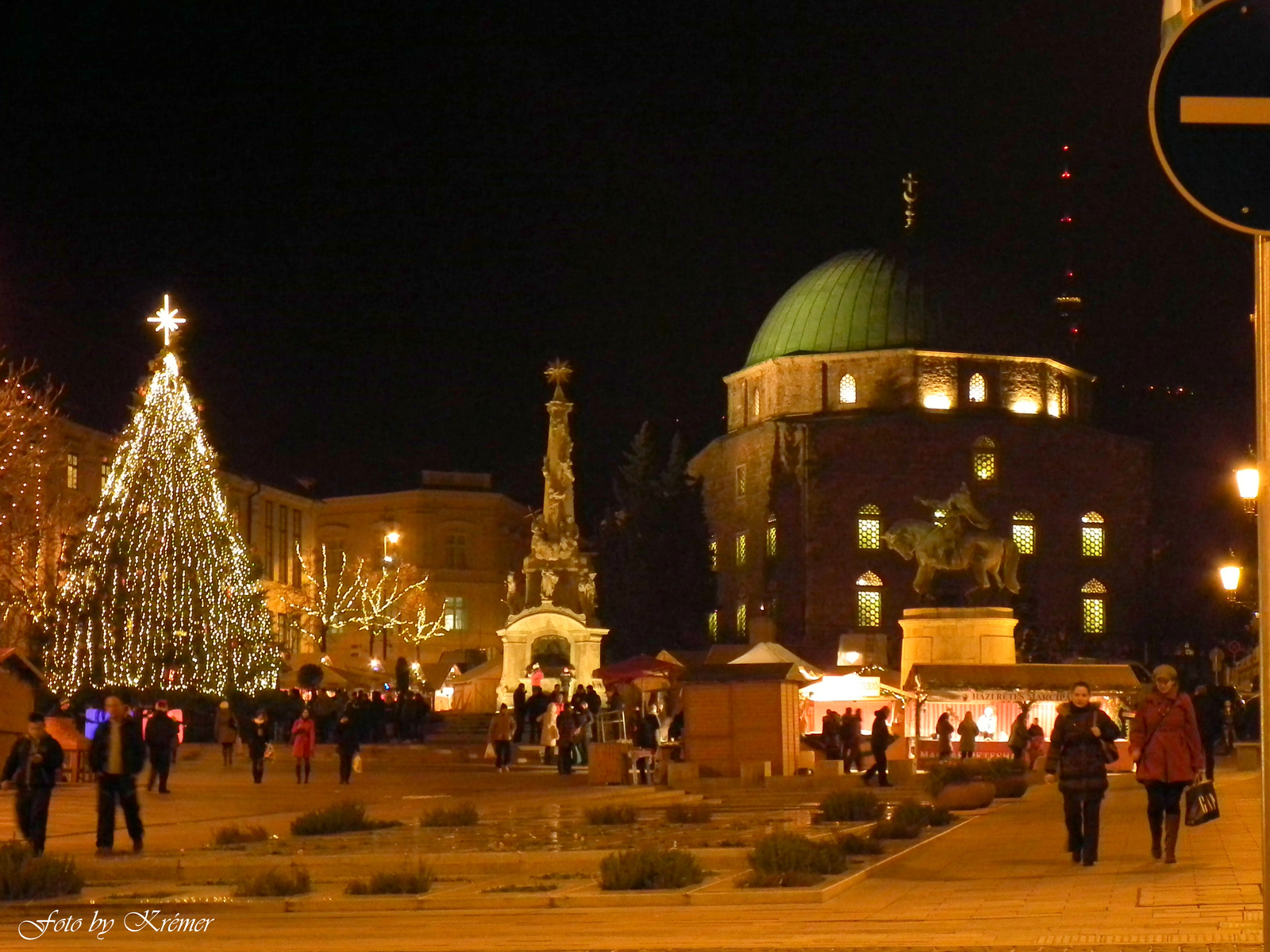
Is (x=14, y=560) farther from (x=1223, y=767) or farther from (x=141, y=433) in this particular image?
(x=1223, y=767)

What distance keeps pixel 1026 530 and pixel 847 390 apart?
339 inches

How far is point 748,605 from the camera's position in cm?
8150

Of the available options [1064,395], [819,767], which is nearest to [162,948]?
[819,767]

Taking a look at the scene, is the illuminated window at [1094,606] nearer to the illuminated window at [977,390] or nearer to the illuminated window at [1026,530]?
the illuminated window at [1026,530]

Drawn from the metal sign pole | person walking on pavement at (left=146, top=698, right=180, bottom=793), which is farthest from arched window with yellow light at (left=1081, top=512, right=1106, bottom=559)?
the metal sign pole

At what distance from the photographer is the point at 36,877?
46.9 feet

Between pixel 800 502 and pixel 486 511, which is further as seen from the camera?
pixel 486 511

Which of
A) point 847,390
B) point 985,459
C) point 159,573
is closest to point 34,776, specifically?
point 159,573

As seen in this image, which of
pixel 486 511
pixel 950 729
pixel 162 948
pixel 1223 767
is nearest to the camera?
pixel 162 948

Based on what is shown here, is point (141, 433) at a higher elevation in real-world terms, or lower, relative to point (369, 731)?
higher

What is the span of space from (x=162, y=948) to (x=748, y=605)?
7024cm

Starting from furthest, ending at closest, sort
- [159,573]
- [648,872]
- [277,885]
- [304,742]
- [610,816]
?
[159,573]
[304,742]
[610,816]
[277,885]
[648,872]

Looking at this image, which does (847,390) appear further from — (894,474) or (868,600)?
(868,600)

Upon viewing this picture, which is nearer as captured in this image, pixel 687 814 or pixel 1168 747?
pixel 1168 747
